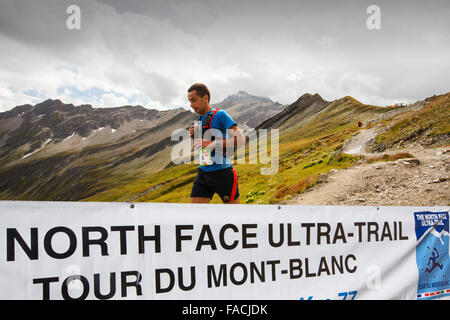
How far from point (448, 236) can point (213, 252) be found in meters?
4.91

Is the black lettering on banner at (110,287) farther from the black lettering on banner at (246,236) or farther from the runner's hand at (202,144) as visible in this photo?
the runner's hand at (202,144)

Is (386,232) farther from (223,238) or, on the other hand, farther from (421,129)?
(421,129)

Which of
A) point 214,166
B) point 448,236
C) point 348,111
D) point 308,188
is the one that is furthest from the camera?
point 348,111

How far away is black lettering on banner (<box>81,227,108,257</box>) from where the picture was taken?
383 cm

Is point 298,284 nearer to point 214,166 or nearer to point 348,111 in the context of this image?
point 214,166

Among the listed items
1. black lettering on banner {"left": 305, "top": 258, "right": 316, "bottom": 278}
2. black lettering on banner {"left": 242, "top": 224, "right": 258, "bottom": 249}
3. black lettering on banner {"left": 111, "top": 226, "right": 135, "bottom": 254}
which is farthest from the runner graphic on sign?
black lettering on banner {"left": 111, "top": 226, "right": 135, "bottom": 254}

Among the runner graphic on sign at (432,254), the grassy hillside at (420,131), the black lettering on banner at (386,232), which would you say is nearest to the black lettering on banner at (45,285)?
the black lettering on banner at (386,232)

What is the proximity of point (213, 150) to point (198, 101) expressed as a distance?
2.95 feet

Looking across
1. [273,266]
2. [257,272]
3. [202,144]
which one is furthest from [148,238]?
[202,144]

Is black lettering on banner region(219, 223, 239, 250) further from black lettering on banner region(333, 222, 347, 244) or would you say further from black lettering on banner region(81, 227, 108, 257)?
black lettering on banner region(333, 222, 347, 244)

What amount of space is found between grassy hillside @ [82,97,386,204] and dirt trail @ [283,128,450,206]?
8.87 feet

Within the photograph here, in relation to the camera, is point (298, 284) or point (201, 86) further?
point (201, 86)

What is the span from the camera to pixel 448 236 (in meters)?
6.37
